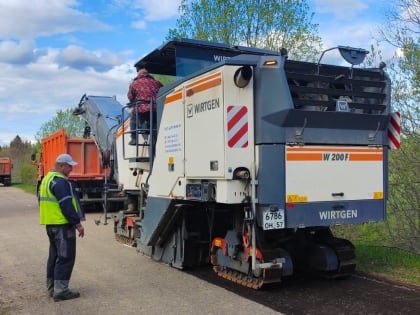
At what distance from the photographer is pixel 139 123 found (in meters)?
9.07

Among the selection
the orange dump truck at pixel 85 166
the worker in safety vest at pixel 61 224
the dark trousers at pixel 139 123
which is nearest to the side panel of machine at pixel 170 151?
the dark trousers at pixel 139 123

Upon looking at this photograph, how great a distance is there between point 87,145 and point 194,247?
9.82m

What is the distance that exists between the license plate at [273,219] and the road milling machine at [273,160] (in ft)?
0.04

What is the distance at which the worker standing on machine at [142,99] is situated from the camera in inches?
351

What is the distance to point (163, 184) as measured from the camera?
796 cm

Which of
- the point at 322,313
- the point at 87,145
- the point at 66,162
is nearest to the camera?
the point at 322,313

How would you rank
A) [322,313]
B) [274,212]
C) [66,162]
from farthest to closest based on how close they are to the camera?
[66,162] < [274,212] < [322,313]

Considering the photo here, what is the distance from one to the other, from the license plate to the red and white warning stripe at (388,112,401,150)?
194cm

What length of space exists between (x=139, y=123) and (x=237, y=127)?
10.3ft

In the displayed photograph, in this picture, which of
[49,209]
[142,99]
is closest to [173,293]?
[49,209]

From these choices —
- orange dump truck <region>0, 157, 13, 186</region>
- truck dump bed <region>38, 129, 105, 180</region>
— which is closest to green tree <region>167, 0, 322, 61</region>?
truck dump bed <region>38, 129, 105, 180</region>

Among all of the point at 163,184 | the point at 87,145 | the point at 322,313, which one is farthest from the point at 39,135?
the point at 322,313

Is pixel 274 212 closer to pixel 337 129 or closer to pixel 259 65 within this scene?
pixel 337 129

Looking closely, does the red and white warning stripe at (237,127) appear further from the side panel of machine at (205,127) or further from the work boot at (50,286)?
the work boot at (50,286)
